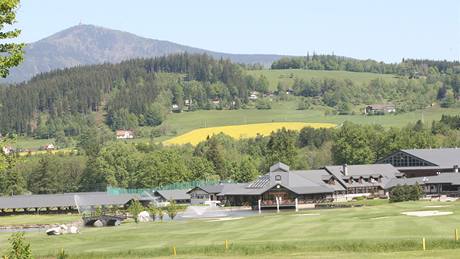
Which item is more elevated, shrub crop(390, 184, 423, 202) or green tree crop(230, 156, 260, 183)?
shrub crop(390, 184, 423, 202)

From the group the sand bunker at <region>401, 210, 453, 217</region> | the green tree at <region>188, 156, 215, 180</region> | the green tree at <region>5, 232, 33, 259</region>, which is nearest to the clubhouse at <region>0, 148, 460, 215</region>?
the green tree at <region>188, 156, 215, 180</region>

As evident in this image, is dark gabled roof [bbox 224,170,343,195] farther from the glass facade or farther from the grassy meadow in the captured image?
the grassy meadow

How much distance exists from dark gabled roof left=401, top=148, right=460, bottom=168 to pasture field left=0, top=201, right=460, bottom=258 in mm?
62036

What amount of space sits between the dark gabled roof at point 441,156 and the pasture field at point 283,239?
2442 inches

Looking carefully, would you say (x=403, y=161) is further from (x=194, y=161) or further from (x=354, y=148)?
(x=194, y=161)

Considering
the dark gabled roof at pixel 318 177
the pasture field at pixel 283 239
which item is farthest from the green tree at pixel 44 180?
the pasture field at pixel 283 239

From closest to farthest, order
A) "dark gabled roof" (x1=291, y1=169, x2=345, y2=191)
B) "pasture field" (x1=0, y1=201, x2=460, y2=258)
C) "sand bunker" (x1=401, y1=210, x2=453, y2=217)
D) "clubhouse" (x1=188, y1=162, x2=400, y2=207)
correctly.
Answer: "pasture field" (x1=0, y1=201, x2=460, y2=258) → "sand bunker" (x1=401, y1=210, x2=453, y2=217) → "clubhouse" (x1=188, y1=162, x2=400, y2=207) → "dark gabled roof" (x1=291, y1=169, x2=345, y2=191)

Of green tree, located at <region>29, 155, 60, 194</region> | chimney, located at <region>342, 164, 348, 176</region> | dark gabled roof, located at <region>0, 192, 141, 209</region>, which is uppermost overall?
chimney, located at <region>342, 164, 348, 176</region>

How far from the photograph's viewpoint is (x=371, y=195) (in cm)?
12775

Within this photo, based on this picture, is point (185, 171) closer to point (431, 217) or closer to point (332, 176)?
point (332, 176)

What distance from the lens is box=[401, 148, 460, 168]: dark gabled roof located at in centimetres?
13138

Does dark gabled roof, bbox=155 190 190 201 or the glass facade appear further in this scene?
dark gabled roof, bbox=155 190 190 201

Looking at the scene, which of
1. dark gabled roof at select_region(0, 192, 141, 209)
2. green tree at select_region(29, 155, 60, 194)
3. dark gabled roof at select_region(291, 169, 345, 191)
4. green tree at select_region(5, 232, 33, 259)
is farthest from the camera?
green tree at select_region(29, 155, 60, 194)

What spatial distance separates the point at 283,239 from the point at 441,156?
284 ft
